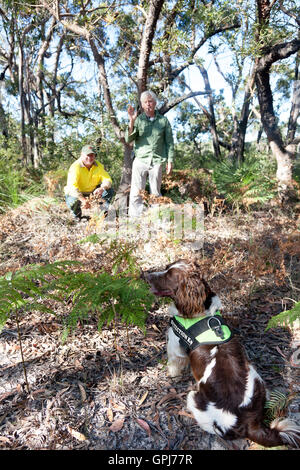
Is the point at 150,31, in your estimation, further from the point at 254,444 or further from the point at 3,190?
the point at 254,444

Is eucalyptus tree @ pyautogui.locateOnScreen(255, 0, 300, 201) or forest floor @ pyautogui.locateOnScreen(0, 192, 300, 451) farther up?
eucalyptus tree @ pyautogui.locateOnScreen(255, 0, 300, 201)

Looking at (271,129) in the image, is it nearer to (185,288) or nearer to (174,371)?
(185,288)

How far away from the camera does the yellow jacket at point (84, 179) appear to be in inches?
210

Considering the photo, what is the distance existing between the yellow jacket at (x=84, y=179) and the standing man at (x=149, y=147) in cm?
64

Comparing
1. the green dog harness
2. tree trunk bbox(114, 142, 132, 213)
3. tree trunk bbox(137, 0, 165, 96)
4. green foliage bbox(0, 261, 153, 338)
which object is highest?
tree trunk bbox(137, 0, 165, 96)

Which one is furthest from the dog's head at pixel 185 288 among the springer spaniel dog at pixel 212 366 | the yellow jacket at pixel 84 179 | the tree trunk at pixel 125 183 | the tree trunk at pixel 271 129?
the tree trunk at pixel 271 129

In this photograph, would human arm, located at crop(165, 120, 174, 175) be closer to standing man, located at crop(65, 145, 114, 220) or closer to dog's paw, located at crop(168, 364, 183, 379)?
standing man, located at crop(65, 145, 114, 220)

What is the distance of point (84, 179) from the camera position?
219 inches

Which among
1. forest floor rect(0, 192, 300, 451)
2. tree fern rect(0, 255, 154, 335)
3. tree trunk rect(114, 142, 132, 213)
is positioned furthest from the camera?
tree trunk rect(114, 142, 132, 213)

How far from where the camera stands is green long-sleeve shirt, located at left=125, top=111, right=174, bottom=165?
5.52m

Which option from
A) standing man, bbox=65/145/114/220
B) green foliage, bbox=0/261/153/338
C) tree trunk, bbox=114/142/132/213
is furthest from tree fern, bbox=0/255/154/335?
tree trunk, bbox=114/142/132/213

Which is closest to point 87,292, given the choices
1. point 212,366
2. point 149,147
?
point 212,366

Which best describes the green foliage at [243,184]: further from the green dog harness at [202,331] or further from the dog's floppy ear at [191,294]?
the green dog harness at [202,331]

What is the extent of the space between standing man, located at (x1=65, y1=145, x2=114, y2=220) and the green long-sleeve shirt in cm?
81
